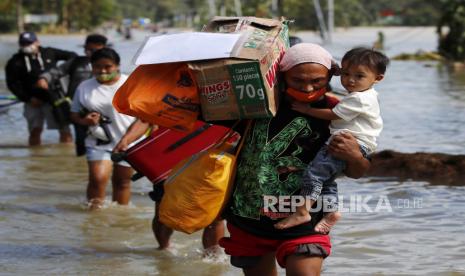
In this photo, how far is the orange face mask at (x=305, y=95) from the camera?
14.3 feet

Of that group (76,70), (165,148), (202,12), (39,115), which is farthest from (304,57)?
(202,12)

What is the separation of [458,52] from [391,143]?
67.2ft

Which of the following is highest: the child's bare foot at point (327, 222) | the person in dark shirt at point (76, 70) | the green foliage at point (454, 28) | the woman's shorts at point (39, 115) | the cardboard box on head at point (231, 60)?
the cardboard box on head at point (231, 60)

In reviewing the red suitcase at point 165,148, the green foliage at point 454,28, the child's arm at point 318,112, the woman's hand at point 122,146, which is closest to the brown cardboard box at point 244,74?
the child's arm at point 318,112

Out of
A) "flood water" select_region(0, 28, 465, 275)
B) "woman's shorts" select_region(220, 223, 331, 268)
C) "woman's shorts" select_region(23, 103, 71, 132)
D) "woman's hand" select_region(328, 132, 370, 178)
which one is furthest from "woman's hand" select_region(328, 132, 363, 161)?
"woman's shorts" select_region(23, 103, 71, 132)

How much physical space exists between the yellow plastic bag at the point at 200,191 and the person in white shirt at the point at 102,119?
Answer: 3645mm

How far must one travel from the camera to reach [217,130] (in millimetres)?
5246

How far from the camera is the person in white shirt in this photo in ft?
26.4

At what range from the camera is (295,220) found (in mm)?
4344

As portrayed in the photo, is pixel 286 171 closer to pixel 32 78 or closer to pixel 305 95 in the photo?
pixel 305 95

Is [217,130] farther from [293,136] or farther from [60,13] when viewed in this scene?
[60,13]

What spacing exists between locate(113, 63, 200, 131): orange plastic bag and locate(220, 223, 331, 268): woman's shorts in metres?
0.62

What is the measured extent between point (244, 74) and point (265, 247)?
838 millimetres

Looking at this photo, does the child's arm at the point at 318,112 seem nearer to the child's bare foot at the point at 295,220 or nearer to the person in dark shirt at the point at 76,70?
the child's bare foot at the point at 295,220
